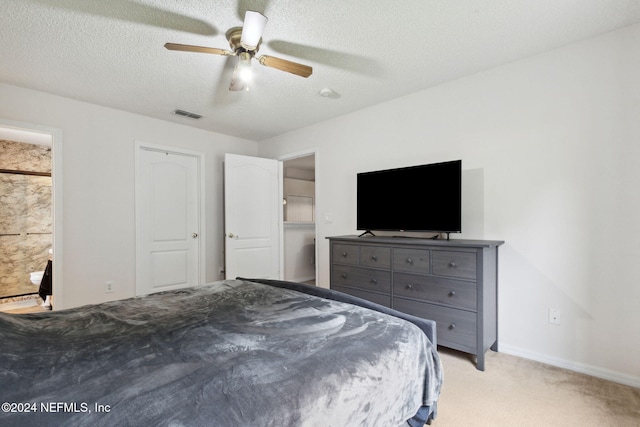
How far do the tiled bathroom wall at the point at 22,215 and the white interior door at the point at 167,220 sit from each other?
2.21m

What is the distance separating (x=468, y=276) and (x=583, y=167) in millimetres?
1160

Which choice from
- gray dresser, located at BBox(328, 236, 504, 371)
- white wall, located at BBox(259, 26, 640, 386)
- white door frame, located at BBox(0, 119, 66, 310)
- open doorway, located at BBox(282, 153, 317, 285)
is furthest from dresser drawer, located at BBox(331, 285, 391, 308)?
white door frame, located at BBox(0, 119, 66, 310)

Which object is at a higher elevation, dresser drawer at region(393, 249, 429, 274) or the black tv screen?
the black tv screen

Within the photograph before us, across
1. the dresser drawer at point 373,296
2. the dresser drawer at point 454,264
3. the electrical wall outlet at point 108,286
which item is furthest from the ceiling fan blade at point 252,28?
the electrical wall outlet at point 108,286

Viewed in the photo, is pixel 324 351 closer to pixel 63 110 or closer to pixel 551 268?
pixel 551 268

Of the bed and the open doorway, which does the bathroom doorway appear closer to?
the open doorway

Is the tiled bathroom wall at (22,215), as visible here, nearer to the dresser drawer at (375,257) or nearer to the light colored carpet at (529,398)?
the dresser drawer at (375,257)

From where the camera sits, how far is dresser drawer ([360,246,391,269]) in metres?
2.77

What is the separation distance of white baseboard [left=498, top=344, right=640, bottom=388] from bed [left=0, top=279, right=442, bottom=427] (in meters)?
1.58

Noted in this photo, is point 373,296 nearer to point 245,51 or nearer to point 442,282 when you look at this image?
point 442,282

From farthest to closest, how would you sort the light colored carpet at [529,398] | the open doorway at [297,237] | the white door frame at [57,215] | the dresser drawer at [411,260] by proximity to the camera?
the open doorway at [297,237]
the white door frame at [57,215]
the dresser drawer at [411,260]
the light colored carpet at [529,398]

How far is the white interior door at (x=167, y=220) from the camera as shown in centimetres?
385

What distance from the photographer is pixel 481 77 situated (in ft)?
8.91

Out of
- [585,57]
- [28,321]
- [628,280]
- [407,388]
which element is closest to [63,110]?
[28,321]
